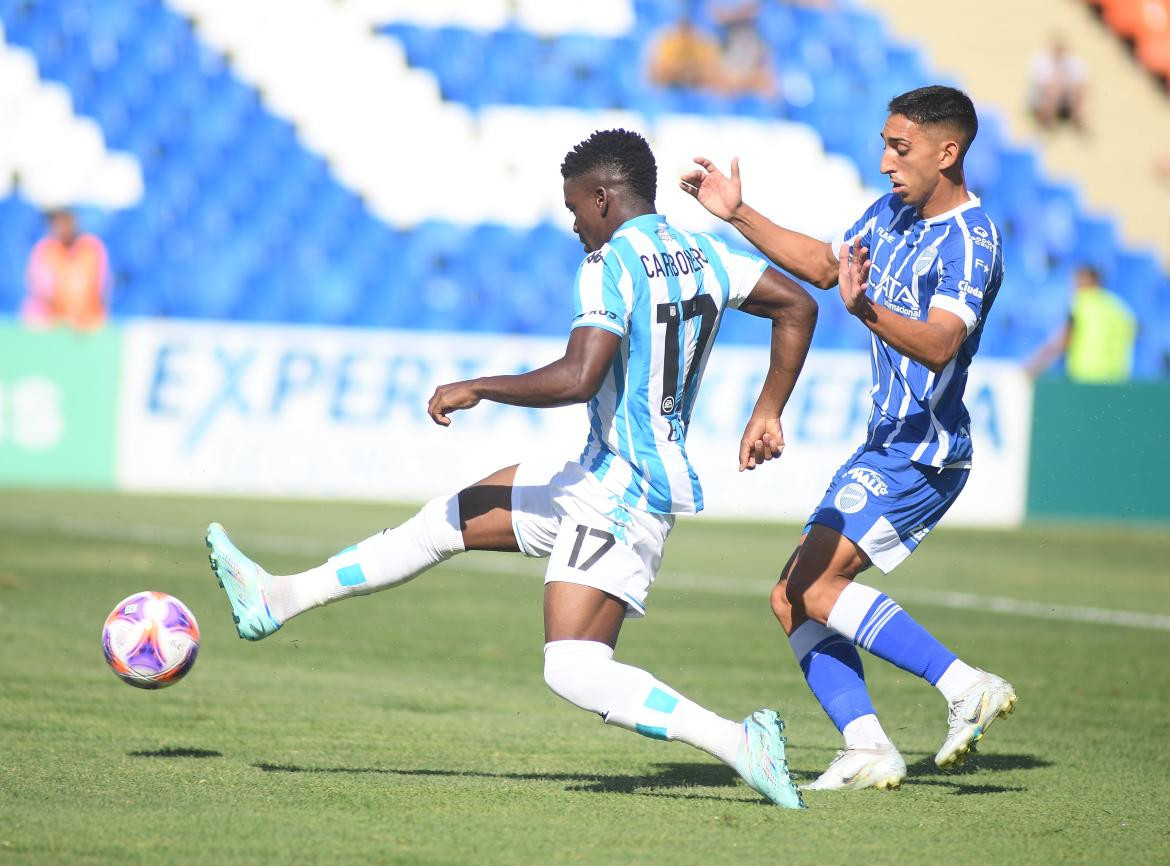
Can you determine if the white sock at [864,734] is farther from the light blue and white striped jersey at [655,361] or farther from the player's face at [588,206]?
the player's face at [588,206]

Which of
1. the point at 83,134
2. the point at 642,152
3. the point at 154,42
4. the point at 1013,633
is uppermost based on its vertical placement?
the point at 154,42

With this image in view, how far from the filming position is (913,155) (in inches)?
216

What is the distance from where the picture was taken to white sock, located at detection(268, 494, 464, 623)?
5363 millimetres

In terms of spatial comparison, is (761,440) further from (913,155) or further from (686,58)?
(686,58)

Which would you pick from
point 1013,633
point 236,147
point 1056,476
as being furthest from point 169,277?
point 1013,633

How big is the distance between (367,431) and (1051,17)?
528 inches

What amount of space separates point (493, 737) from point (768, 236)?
2.04 m

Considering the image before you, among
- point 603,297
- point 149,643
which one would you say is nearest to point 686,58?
point 149,643

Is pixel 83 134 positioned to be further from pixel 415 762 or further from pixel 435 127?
pixel 415 762

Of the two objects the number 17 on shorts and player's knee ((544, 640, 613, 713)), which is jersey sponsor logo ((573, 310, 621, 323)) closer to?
the number 17 on shorts

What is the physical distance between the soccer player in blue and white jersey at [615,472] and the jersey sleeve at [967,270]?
43 centimetres

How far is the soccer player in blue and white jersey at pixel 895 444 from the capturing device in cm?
536

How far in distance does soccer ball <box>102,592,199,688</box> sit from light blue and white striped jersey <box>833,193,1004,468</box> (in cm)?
241

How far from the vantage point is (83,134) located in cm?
1939
